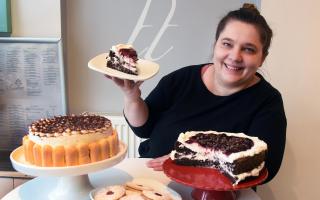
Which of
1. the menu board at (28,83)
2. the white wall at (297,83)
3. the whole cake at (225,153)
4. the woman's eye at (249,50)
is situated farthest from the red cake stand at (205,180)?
the menu board at (28,83)

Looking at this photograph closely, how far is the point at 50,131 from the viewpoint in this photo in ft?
3.47

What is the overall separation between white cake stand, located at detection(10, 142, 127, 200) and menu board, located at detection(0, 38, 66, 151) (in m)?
1.07

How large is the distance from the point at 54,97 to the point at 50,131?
1.18 m

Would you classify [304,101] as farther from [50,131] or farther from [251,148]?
[50,131]

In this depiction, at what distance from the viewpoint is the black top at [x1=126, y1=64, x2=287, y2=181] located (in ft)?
4.29

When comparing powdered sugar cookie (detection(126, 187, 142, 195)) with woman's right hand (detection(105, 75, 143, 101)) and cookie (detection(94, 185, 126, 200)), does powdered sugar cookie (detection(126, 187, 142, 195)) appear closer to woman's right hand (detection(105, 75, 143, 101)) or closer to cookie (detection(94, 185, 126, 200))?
cookie (detection(94, 185, 126, 200))

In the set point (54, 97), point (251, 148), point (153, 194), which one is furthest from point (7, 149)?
point (251, 148)

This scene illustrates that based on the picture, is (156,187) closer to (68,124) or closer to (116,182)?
(116,182)

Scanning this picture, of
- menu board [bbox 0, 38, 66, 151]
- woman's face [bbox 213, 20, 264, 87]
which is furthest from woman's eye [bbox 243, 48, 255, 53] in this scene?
menu board [bbox 0, 38, 66, 151]

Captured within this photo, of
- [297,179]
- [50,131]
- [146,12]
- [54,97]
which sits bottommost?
[297,179]

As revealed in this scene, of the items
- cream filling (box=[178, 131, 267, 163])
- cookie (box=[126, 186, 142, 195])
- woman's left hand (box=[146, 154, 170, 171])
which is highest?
cream filling (box=[178, 131, 267, 163])

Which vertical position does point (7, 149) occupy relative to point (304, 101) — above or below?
below

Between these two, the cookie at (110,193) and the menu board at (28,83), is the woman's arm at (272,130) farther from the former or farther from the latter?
the menu board at (28,83)

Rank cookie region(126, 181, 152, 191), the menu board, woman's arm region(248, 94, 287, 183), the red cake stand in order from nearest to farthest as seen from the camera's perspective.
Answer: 1. the red cake stand
2. cookie region(126, 181, 152, 191)
3. woman's arm region(248, 94, 287, 183)
4. the menu board
